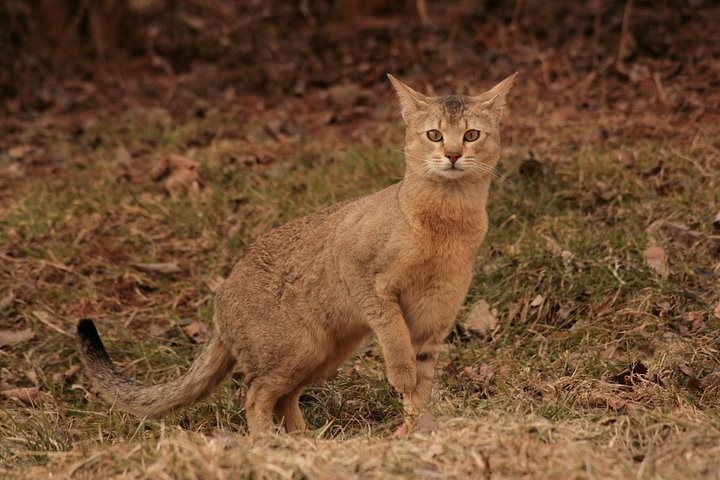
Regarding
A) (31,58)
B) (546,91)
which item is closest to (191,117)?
(31,58)

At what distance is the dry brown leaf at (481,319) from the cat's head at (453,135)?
4.65ft

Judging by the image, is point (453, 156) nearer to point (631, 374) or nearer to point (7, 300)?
point (631, 374)

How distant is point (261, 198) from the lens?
7.98 meters

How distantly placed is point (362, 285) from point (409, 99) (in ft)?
3.41

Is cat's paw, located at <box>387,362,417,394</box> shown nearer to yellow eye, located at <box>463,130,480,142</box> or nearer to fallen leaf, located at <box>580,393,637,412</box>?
fallen leaf, located at <box>580,393,637,412</box>

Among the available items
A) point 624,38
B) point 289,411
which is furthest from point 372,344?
point 624,38

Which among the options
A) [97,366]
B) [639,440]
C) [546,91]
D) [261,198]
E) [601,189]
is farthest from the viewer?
[546,91]

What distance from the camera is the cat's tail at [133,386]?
5371 mm

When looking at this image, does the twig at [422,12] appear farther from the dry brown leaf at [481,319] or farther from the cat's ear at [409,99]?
the cat's ear at [409,99]

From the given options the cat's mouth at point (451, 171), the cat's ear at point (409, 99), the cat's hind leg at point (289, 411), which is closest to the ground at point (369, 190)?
the cat's hind leg at point (289, 411)

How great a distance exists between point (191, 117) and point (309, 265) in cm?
550

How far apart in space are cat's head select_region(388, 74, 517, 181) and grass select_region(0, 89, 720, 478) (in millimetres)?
1124

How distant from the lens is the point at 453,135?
16.6ft

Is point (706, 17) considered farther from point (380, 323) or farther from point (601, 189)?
point (380, 323)
